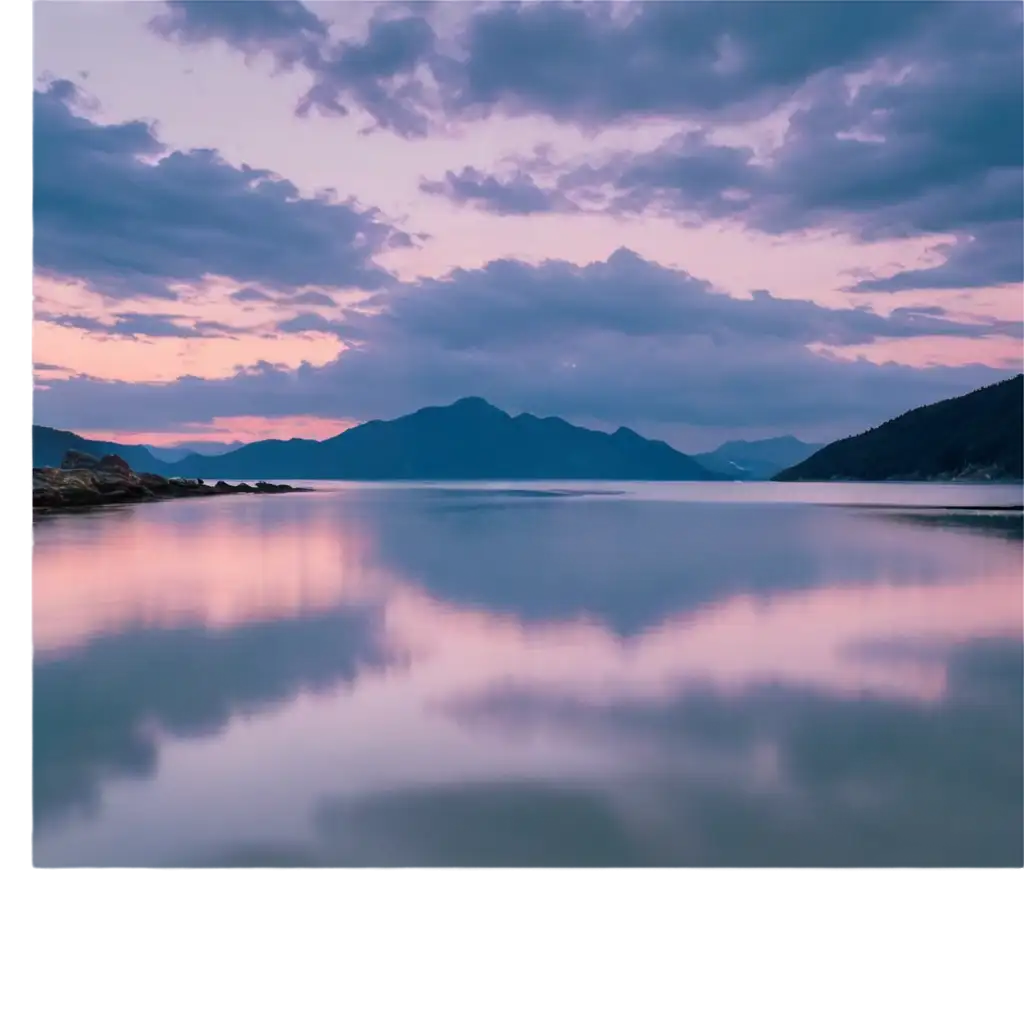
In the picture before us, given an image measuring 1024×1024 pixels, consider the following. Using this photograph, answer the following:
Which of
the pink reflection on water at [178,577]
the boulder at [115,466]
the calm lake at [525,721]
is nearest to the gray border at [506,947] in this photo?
the calm lake at [525,721]

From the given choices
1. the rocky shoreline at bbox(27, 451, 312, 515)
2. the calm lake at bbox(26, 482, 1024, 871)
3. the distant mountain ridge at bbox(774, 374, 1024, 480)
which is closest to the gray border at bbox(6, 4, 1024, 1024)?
the calm lake at bbox(26, 482, 1024, 871)

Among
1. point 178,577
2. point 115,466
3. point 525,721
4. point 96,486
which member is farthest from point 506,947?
point 115,466

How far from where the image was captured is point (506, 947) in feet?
7.41

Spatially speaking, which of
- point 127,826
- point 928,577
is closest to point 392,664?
point 127,826

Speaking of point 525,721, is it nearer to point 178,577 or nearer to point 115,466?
point 178,577

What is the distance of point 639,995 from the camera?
6.87ft

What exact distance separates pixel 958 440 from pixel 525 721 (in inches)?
1784

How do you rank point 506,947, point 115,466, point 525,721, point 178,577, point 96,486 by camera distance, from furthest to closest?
point 115,466, point 96,486, point 178,577, point 525,721, point 506,947

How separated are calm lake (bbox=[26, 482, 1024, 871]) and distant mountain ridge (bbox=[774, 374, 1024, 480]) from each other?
3548cm

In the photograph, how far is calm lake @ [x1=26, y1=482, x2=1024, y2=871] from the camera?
2.98 metres

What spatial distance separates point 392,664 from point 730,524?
15816 millimetres

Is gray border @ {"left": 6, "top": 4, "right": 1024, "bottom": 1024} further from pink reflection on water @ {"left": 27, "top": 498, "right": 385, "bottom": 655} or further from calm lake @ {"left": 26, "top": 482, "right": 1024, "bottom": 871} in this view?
pink reflection on water @ {"left": 27, "top": 498, "right": 385, "bottom": 655}

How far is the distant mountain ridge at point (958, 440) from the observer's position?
40.4 m

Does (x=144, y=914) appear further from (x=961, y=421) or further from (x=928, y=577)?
(x=961, y=421)
